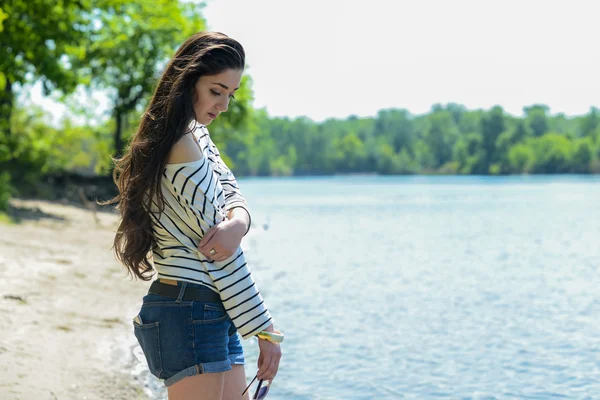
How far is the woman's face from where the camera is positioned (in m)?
2.59

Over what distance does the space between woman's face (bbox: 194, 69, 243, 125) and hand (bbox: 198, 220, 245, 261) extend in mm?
398

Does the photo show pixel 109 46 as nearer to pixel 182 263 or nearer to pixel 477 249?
pixel 477 249

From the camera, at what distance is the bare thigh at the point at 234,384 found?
9.02ft

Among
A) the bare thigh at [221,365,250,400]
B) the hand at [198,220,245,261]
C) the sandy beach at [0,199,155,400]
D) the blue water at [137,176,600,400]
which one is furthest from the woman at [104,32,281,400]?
the blue water at [137,176,600,400]

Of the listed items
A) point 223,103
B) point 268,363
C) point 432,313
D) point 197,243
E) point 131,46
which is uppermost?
point 131,46

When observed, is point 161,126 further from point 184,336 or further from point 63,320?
point 63,320

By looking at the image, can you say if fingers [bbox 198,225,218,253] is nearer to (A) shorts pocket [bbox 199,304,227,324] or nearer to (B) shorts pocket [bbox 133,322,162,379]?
(A) shorts pocket [bbox 199,304,227,324]

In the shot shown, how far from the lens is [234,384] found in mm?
2764

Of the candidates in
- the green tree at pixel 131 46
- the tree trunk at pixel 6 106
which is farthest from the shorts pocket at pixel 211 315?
the green tree at pixel 131 46

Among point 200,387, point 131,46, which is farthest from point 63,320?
point 131,46

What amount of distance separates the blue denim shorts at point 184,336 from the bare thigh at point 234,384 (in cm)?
13

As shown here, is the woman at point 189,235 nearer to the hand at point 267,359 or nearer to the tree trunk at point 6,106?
the hand at point 267,359

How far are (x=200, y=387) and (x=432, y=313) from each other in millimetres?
10355

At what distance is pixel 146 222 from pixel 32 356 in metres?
4.88
